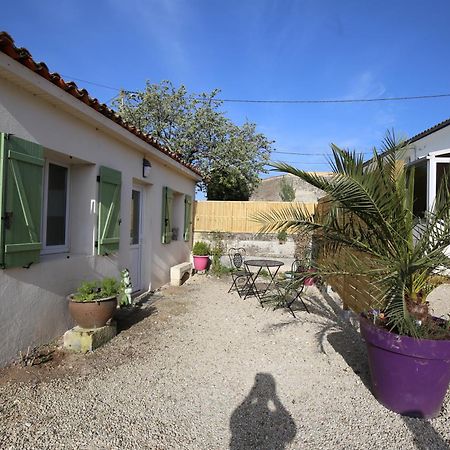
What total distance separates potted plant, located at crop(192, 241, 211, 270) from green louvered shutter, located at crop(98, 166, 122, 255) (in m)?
4.80

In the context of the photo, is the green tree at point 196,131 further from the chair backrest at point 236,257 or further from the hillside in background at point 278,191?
the hillside in background at point 278,191

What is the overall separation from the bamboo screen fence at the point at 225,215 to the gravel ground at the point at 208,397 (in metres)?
6.32

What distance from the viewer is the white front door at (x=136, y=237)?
6.73 meters

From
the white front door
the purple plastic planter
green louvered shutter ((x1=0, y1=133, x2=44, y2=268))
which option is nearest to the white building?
the purple plastic planter

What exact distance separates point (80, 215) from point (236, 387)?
306 cm

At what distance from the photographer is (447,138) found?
29.9ft

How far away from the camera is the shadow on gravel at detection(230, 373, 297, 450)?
2.53 m

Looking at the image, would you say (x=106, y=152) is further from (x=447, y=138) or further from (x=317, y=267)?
(x=447, y=138)

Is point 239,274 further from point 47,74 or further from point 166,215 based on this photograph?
point 47,74

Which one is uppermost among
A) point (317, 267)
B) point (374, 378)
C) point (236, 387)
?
point (317, 267)

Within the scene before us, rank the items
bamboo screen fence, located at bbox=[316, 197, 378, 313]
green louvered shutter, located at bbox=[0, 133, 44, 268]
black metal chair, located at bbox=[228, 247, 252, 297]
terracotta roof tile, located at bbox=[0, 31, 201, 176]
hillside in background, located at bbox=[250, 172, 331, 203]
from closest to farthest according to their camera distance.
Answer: terracotta roof tile, located at bbox=[0, 31, 201, 176]
green louvered shutter, located at bbox=[0, 133, 44, 268]
bamboo screen fence, located at bbox=[316, 197, 378, 313]
black metal chair, located at bbox=[228, 247, 252, 297]
hillside in background, located at bbox=[250, 172, 331, 203]

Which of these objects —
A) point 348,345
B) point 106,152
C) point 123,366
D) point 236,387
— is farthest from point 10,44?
point 348,345

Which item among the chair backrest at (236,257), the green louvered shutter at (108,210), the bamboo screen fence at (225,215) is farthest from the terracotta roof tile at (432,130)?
the green louvered shutter at (108,210)

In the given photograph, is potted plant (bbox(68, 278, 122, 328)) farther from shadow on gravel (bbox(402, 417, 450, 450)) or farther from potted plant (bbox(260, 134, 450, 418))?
shadow on gravel (bbox(402, 417, 450, 450))
